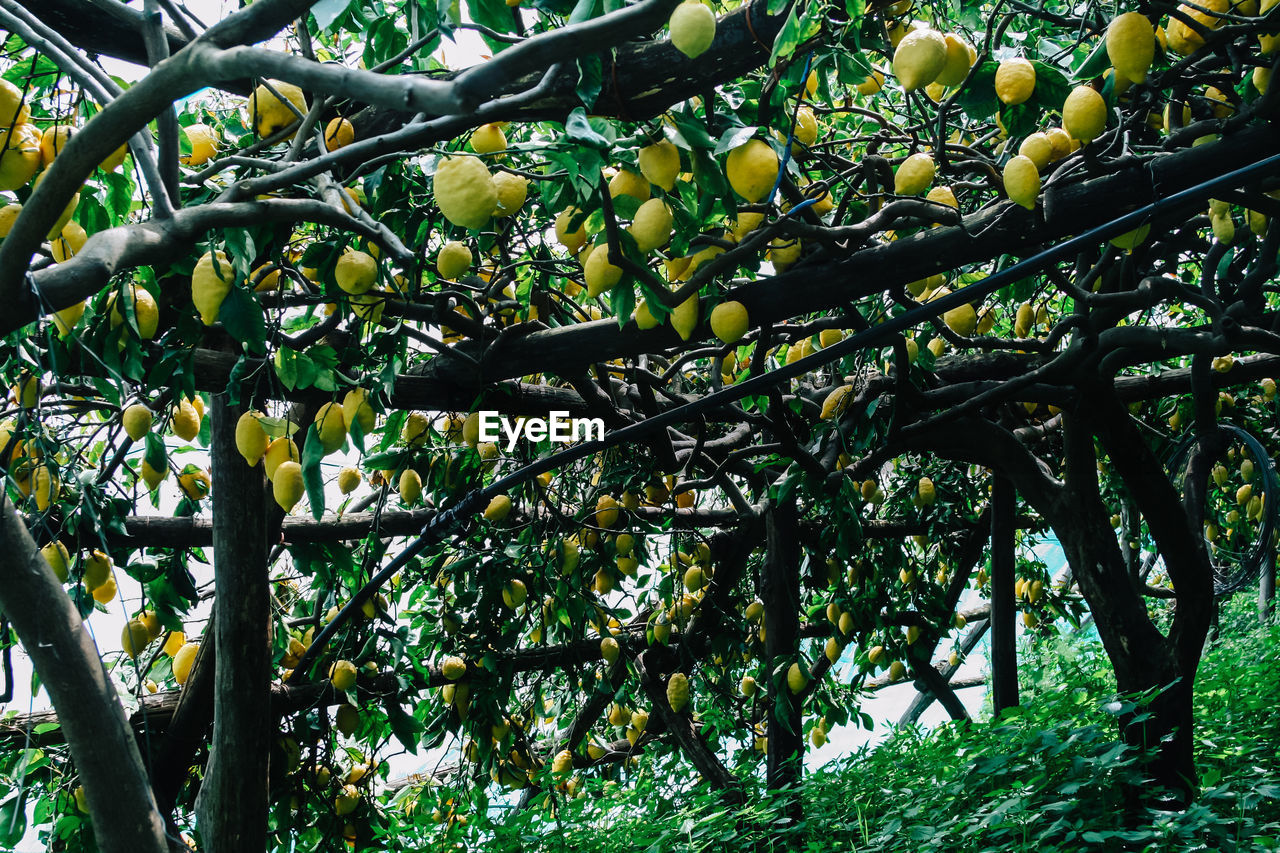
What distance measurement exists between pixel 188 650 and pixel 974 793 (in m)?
2.20

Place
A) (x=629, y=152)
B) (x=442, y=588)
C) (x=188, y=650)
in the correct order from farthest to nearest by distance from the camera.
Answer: (x=442, y=588) → (x=188, y=650) → (x=629, y=152)

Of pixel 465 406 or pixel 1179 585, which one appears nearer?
pixel 465 406

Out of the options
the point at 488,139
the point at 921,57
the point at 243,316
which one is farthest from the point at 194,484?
the point at 921,57

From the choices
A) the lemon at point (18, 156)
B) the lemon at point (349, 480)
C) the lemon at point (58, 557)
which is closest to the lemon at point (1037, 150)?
the lemon at point (18, 156)

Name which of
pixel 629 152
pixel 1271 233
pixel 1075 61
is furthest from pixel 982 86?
pixel 1271 233

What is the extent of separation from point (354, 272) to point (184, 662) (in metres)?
1.74

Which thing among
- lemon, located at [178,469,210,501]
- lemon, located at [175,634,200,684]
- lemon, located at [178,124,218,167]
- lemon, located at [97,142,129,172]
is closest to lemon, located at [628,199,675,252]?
lemon, located at [97,142,129,172]

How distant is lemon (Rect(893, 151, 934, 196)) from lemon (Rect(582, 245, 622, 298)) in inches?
20.4

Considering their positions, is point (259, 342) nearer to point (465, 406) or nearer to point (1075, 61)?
point (465, 406)

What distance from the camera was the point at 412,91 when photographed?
815 millimetres

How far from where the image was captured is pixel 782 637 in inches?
122

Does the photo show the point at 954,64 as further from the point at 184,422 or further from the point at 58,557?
the point at 58,557

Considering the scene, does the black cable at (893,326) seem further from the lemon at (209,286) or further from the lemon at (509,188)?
the lemon at (209,286)

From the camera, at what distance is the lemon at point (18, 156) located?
4.47 ft
